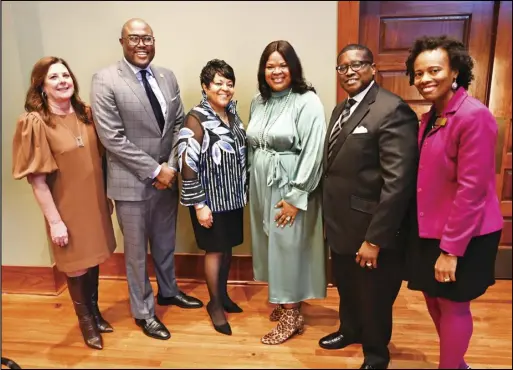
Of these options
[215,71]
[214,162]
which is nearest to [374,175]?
[214,162]

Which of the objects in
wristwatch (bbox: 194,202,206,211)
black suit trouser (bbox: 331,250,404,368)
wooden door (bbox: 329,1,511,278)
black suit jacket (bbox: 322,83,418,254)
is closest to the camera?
black suit jacket (bbox: 322,83,418,254)

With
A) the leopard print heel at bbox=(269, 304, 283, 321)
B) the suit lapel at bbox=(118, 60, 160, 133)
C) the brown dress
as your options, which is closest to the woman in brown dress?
the brown dress

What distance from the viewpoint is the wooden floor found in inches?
76.7

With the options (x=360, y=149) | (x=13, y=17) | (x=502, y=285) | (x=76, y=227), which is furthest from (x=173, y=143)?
(x=502, y=285)

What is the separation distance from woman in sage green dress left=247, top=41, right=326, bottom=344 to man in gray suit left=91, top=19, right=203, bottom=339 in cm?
45

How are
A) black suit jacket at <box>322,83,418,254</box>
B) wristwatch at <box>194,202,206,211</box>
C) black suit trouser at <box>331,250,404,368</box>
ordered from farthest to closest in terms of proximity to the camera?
wristwatch at <box>194,202,206,211</box>, black suit trouser at <box>331,250,404,368</box>, black suit jacket at <box>322,83,418,254</box>

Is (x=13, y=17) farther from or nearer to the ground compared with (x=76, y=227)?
farther from the ground

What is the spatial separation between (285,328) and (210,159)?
924 millimetres

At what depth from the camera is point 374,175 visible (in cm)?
165

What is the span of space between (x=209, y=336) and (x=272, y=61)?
1401mm

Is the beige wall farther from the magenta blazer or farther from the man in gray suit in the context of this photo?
the magenta blazer

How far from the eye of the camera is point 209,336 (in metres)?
2.15

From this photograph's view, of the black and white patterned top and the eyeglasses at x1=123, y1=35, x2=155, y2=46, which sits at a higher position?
the eyeglasses at x1=123, y1=35, x2=155, y2=46

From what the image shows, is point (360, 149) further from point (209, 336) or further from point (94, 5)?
point (94, 5)
